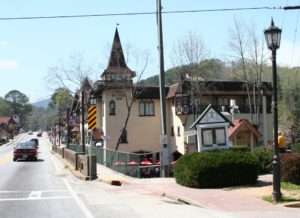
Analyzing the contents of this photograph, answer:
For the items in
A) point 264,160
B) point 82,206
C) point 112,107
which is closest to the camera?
point 82,206

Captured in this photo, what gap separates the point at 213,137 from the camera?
69.2 feet

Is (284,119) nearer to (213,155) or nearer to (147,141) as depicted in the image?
(147,141)

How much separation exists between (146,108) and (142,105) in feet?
→ 1.95

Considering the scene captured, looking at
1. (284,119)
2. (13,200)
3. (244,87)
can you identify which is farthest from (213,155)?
(284,119)

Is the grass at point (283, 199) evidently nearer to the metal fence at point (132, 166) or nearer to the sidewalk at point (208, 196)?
the sidewalk at point (208, 196)

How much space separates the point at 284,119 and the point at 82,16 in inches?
2557

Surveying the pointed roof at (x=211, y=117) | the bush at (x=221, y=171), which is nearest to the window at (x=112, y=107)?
the pointed roof at (x=211, y=117)

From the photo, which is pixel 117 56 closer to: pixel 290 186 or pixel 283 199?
pixel 290 186

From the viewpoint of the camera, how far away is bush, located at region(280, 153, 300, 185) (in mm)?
16734

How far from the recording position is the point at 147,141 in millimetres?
59562

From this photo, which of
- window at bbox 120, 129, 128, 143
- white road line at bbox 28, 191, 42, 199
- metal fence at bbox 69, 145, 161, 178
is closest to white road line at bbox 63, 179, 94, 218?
white road line at bbox 28, 191, 42, 199

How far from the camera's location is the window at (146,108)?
197ft

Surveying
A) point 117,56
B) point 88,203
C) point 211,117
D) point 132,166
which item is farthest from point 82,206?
point 117,56

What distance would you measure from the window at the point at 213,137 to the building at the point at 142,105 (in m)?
33.2
